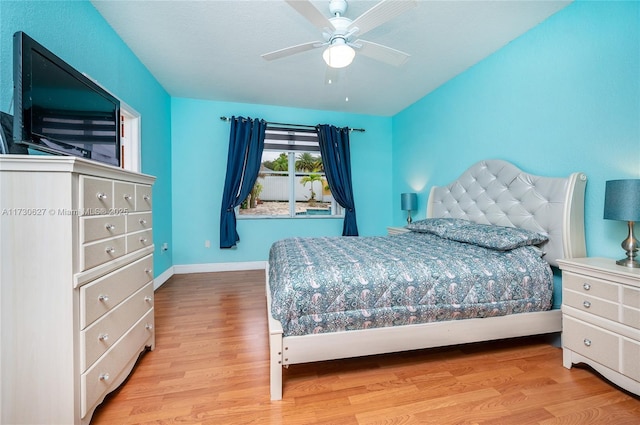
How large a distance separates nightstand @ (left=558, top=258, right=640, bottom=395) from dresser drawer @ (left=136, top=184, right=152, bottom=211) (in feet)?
9.16

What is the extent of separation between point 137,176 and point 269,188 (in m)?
2.71

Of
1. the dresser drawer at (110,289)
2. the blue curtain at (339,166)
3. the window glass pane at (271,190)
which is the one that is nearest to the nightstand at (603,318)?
the dresser drawer at (110,289)

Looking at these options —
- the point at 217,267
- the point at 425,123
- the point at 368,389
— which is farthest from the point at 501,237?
the point at 217,267

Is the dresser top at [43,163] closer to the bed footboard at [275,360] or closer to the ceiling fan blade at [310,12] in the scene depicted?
the bed footboard at [275,360]

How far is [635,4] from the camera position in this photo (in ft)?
5.54

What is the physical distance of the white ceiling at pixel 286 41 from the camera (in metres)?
2.06

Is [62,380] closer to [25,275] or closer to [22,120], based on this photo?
[25,275]

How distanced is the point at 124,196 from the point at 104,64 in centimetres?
156

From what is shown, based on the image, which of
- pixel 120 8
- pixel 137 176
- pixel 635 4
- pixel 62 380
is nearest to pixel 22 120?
pixel 137 176

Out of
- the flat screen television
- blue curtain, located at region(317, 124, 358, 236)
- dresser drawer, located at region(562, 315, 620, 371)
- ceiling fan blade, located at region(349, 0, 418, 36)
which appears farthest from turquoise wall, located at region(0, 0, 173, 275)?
dresser drawer, located at region(562, 315, 620, 371)

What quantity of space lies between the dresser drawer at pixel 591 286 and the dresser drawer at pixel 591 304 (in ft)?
0.08

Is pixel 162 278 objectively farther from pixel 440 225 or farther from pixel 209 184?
pixel 440 225

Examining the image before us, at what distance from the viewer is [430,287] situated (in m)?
1.60

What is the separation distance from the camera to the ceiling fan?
161cm
